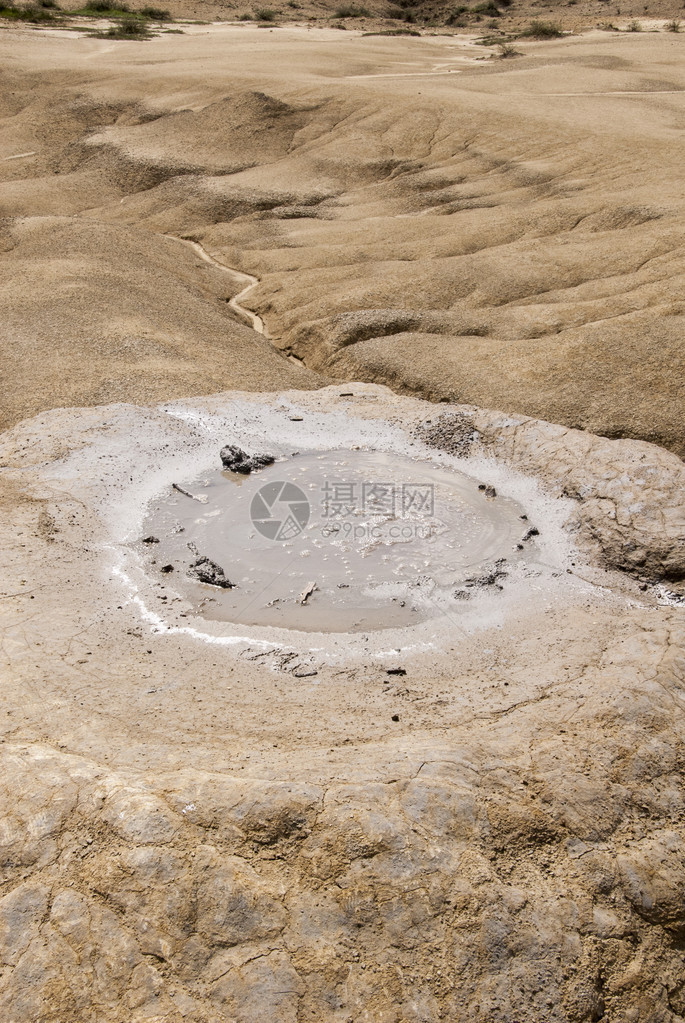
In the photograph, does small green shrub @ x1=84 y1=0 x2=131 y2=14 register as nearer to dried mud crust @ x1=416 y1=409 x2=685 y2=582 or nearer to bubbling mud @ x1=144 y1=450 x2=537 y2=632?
dried mud crust @ x1=416 y1=409 x2=685 y2=582

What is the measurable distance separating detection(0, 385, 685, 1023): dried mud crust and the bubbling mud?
0.46 metres

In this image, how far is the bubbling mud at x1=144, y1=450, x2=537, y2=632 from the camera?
16.4 ft

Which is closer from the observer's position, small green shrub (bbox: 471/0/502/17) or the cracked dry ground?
the cracked dry ground

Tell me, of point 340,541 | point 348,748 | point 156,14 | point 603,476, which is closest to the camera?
point 348,748

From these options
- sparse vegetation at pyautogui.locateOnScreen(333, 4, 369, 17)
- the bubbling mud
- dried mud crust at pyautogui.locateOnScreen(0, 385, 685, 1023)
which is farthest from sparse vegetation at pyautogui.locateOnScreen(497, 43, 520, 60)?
dried mud crust at pyautogui.locateOnScreen(0, 385, 685, 1023)

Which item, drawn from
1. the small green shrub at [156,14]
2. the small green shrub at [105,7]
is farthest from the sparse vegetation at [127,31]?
the small green shrub at [105,7]

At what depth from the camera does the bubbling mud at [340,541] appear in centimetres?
500

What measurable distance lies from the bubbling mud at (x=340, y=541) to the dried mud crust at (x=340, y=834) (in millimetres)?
460

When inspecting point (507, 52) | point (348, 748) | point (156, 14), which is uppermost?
point (156, 14)

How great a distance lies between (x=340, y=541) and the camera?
554 cm

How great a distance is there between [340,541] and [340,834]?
249 cm

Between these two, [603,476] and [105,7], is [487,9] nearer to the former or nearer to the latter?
[105,7]

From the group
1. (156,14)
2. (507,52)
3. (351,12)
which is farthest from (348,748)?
(351,12)

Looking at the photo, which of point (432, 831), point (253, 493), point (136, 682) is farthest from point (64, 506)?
point (432, 831)
